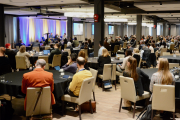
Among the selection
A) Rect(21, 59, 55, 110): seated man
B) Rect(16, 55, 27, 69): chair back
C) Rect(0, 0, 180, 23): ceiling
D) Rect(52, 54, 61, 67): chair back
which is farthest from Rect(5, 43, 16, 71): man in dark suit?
Rect(21, 59, 55, 110): seated man

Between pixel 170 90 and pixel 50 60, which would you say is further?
pixel 50 60

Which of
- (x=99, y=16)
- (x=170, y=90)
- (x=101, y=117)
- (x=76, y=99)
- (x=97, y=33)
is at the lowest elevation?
(x=101, y=117)

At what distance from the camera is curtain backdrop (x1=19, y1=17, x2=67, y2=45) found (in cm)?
2022

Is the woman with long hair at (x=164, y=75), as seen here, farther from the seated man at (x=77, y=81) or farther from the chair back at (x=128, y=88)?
the seated man at (x=77, y=81)

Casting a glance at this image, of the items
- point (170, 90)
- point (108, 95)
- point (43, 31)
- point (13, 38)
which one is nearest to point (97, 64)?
point (108, 95)

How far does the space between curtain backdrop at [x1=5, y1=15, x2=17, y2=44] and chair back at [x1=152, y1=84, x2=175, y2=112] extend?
16541 millimetres

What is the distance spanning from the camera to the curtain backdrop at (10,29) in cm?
1836

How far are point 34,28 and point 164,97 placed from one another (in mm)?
18870

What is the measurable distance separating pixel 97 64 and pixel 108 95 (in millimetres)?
1461

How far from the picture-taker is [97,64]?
7.59m

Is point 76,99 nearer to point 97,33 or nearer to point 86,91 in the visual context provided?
point 86,91

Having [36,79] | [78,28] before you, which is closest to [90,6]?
[36,79]

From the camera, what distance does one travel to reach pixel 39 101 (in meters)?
3.80

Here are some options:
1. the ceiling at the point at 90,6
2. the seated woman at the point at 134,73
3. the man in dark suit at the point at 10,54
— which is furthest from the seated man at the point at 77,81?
the ceiling at the point at 90,6
